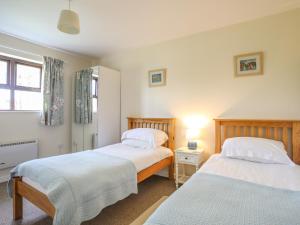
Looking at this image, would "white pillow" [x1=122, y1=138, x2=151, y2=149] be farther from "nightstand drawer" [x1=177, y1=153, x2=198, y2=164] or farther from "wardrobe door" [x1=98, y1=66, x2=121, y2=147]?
"wardrobe door" [x1=98, y1=66, x2=121, y2=147]

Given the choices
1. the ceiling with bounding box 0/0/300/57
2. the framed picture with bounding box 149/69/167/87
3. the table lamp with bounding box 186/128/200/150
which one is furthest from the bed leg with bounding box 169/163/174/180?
the ceiling with bounding box 0/0/300/57

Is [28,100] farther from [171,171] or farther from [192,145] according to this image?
[192,145]

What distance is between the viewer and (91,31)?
2.89m

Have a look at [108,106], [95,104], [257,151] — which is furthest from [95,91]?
[257,151]

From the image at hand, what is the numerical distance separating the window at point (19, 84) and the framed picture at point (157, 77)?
83.8 inches

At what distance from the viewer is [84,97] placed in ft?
11.9

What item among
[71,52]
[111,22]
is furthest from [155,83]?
[71,52]

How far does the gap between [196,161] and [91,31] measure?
102 inches

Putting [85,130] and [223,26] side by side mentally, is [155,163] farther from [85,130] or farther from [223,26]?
[223,26]

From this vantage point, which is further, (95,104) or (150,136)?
(95,104)

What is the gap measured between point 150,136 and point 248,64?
5.87 feet

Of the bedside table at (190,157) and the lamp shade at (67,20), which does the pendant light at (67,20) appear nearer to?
the lamp shade at (67,20)

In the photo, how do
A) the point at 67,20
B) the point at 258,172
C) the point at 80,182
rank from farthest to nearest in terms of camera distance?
the point at 67,20, the point at 258,172, the point at 80,182

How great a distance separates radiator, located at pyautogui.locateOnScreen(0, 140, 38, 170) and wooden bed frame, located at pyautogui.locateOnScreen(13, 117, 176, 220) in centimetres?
120
